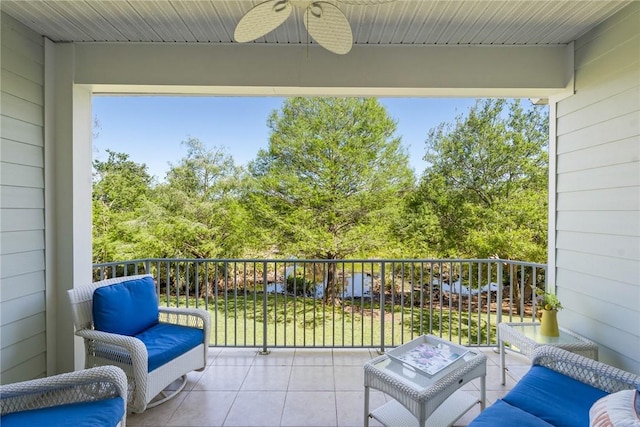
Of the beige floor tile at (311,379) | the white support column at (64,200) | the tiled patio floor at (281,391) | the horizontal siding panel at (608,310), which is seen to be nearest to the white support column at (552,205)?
the horizontal siding panel at (608,310)

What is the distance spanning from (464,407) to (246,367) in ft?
5.90

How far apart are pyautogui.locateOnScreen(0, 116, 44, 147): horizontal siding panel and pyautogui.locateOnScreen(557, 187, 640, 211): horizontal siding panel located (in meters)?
4.26

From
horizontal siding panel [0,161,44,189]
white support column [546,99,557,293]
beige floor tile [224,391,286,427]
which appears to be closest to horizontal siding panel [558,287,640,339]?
white support column [546,99,557,293]

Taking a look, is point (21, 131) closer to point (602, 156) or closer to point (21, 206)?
point (21, 206)

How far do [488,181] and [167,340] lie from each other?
6.31m

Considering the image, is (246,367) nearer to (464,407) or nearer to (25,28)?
(464,407)

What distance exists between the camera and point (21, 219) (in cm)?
223

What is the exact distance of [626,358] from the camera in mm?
1997

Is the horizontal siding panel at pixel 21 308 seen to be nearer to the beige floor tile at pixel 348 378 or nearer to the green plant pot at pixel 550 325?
the beige floor tile at pixel 348 378

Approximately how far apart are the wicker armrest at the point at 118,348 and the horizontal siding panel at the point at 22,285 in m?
0.53

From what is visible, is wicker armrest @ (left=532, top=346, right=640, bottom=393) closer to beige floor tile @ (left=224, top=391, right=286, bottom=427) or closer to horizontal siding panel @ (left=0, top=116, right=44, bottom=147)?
beige floor tile @ (left=224, top=391, right=286, bottom=427)

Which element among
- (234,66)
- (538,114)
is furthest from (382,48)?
(538,114)

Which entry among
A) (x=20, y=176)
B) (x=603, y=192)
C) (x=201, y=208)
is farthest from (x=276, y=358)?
(x=201, y=208)

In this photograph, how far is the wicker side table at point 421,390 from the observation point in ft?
5.16
